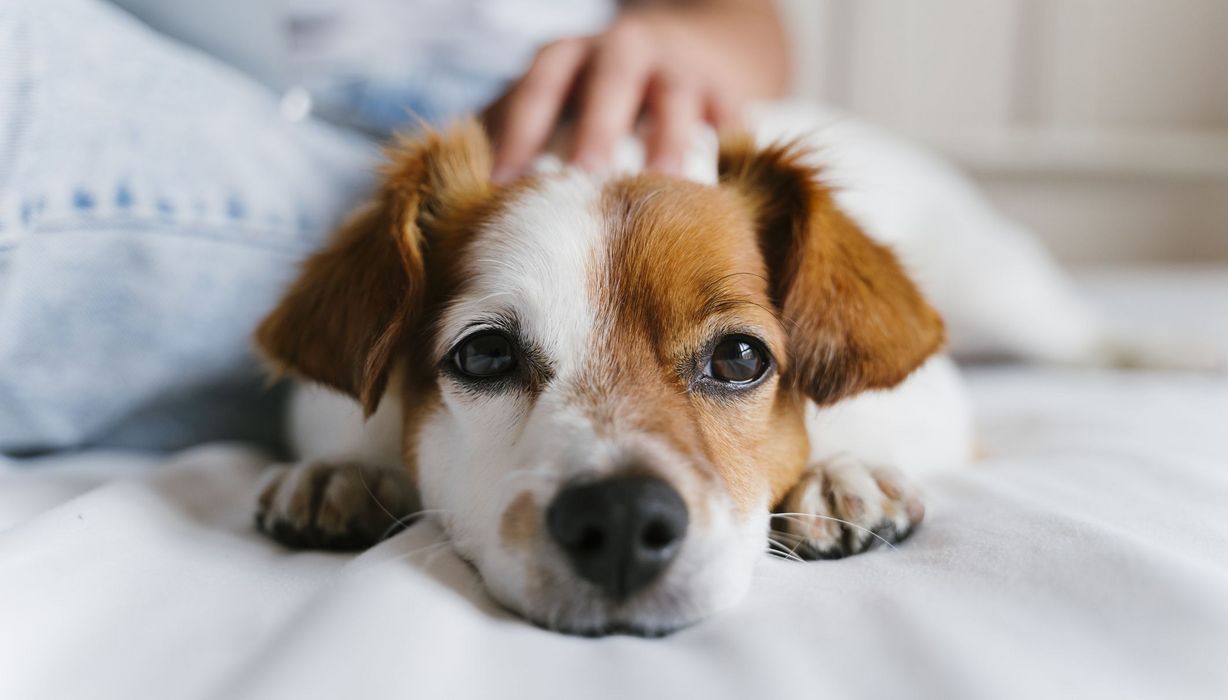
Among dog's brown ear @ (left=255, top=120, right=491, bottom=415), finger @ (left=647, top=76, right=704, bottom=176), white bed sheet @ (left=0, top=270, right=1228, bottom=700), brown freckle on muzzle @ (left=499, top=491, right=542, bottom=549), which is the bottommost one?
white bed sheet @ (left=0, top=270, right=1228, bottom=700)

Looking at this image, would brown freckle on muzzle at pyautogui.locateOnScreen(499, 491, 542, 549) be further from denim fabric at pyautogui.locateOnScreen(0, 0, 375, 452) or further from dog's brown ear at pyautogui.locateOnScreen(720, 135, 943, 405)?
denim fabric at pyautogui.locateOnScreen(0, 0, 375, 452)

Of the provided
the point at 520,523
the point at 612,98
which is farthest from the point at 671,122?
the point at 520,523

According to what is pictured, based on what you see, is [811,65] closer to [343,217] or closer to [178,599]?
[343,217]

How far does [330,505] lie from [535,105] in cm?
90

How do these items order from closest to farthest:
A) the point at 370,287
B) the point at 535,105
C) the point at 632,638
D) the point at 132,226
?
the point at 632,638
the point at 370,287
the point at 132,226
the point at 535,105

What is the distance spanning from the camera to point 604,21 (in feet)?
9.10

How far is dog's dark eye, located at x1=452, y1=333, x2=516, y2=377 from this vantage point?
3.78 ft

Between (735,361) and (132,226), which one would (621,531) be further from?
(132,226)

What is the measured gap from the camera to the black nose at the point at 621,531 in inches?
33.7

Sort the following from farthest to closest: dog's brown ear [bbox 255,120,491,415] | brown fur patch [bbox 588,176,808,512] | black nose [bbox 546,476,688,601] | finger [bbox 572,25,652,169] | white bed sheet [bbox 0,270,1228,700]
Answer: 1. finger [bbox 572,25,652,169]
2. dog's brown ear [bbox 255,120,491,415]
3. brown fur patch [bbox 588,176,808,512]
4. black nose [bbox 546,476,688,601]
5. white bed sheet [bbox 0,270,1228,700]

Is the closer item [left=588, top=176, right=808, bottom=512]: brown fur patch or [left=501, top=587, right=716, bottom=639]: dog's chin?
[left=501, top=587, right=716, bottom=639]: dog's chin

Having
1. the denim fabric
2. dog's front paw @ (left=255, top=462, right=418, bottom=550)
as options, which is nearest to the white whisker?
dog's front paw @ (left=255, top=462, right=418, bottom=550)

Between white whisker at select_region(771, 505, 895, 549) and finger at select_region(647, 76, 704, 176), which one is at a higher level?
finger at select_region(647, 76, 704, 176)

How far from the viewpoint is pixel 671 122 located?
5.79ft
